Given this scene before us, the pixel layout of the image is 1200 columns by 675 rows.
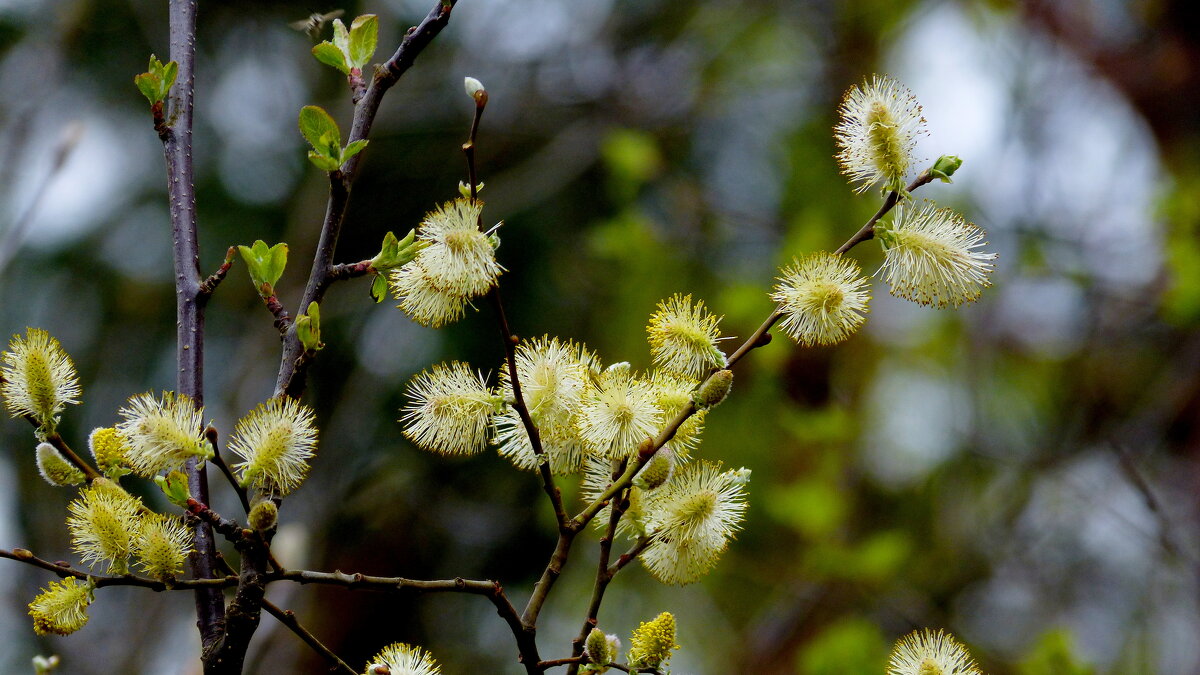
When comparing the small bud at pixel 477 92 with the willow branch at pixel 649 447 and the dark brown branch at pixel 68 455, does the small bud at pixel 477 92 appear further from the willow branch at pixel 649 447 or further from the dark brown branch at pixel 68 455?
the dark brown branch at pixel 68 455

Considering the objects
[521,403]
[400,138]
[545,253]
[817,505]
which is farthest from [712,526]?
[400,138]

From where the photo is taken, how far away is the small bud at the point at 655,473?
3.84 ft

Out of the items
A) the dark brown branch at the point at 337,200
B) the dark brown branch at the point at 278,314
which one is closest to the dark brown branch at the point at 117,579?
the dark brown branch at the point at 337,200

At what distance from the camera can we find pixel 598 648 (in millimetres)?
1106

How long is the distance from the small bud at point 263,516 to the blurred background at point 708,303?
2533mm

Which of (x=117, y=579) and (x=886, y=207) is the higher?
(x=886, y=207)

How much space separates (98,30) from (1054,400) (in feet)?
17.6

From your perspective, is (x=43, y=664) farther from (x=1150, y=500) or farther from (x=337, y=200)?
(x=1150, y=500)

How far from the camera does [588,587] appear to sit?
4.58m

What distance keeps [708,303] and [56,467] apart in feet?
12.3

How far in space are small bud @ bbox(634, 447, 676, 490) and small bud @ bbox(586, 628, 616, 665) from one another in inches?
7.1

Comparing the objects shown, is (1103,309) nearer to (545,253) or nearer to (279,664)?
(545,253)

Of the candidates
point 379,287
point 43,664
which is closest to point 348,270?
point 379,287

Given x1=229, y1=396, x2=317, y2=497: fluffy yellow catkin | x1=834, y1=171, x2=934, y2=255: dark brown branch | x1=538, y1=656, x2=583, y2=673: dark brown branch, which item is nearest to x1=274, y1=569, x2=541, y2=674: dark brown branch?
x1=538, y1=656, x2=583, y2=673: dark brown branch
